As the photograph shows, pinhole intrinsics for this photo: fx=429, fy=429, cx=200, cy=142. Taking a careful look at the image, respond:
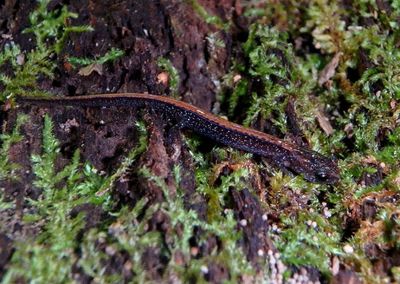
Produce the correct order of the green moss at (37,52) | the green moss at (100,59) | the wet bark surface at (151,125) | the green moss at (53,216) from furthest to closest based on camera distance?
1. the green moss at (100,59)
2. the green moss at (37,52)
3. the wet bark surface at (151,125)
4. the green moss at (53,216)

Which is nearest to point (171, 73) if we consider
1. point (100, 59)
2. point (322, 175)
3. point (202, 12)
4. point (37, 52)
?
Result: point (100, 59)

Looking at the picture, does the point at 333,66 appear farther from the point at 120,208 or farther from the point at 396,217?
the point at 120,208

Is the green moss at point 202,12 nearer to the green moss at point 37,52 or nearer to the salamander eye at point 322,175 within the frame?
the green moss at point 37,52

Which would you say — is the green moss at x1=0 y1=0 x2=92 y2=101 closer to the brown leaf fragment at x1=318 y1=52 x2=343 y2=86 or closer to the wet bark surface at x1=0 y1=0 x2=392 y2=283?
the wet bark surface at x1=0 y1=0 x2=392 y2=283

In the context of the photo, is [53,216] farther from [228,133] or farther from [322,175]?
[322,175]

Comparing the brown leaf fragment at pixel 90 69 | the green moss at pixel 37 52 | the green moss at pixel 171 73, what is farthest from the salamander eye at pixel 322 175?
the green moss at pixel 37 52

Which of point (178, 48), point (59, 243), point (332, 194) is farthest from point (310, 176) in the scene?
point (59, 243)
